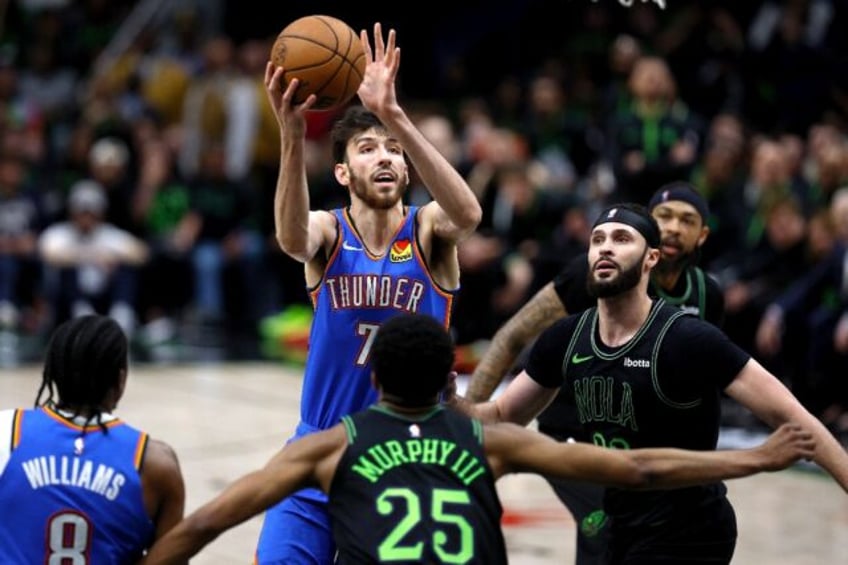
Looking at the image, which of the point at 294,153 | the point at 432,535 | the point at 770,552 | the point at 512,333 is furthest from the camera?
the point at 770,552

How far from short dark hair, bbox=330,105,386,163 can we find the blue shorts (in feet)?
4.82

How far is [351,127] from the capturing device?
643 cm

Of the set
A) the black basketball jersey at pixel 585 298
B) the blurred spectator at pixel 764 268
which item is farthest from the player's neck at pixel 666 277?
the blurred spectator at pixel 764 268

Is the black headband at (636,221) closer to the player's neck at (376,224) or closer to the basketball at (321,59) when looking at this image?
the player's neck at (376,224)

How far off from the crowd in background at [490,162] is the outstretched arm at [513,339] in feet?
11.9

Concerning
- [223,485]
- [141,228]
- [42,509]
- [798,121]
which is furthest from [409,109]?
[42,509]

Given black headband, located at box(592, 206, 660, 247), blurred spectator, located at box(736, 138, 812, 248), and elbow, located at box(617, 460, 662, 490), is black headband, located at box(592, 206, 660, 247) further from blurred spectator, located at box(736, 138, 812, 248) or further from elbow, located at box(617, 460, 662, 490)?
blurred spectator, located at box(736, 138, 812, 248)

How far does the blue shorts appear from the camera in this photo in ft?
19.2

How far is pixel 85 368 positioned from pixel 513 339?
289 centimetres

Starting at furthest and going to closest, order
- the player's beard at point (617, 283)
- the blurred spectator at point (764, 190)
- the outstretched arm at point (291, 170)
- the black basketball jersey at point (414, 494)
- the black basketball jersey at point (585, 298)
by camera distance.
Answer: the blurred spectator at point (764, 190), the black basketball jersey at point (585, 298), the player's beard at point (617, 283), the outstretched arm at point (291, 170), the black basketball jersey at point (414, 494)

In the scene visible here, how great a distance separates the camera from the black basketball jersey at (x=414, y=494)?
15.6ft

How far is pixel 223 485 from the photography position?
33.6ft

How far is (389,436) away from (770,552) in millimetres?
4959

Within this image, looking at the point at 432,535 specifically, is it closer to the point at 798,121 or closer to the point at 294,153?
the point at 294,153
